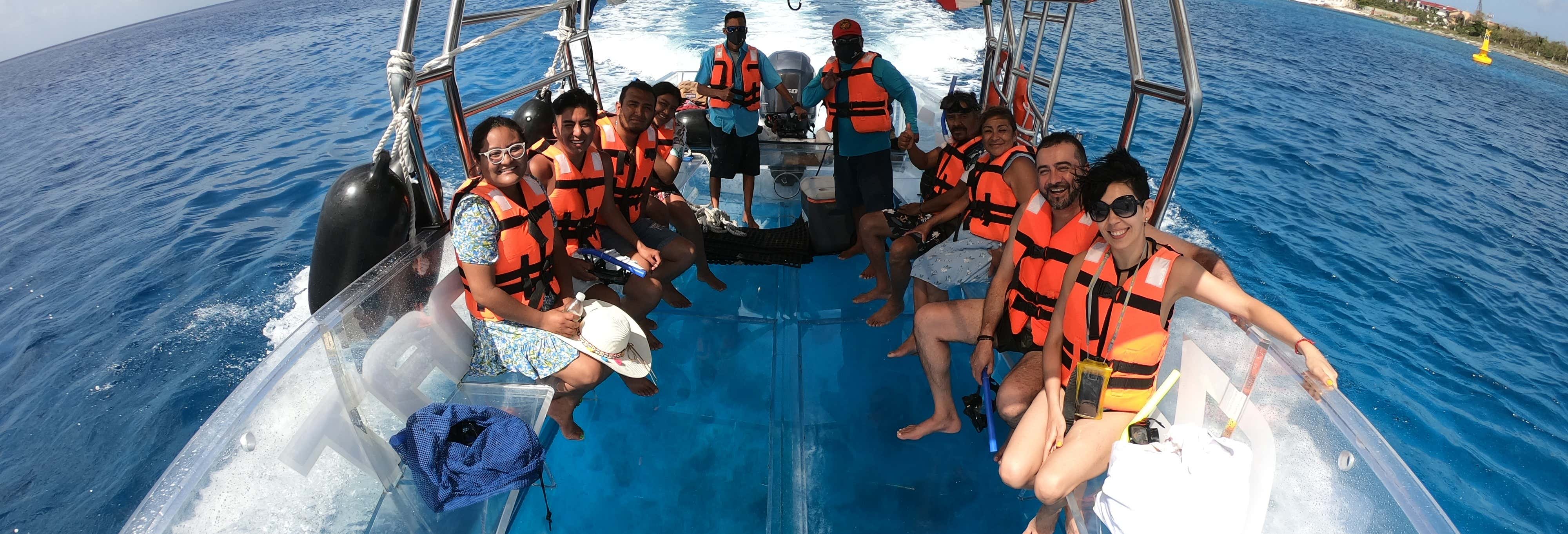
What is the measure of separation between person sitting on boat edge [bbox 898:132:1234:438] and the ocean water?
0.28 metres


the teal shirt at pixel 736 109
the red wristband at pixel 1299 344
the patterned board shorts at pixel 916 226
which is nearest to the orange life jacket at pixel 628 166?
the teal shirt at pixel 736 109

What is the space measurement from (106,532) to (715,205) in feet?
9.68

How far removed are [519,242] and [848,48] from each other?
1.94 metres

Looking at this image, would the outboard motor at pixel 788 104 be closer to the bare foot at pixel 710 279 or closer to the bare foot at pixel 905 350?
the bare foot at pixel 710 279

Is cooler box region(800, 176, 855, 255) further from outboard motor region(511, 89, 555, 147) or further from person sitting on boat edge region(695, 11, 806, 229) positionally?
outboard motor region(511, 89, 555, 147)

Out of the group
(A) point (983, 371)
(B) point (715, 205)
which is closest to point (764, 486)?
(A) point (983, 371)

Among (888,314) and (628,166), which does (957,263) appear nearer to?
(888,314)

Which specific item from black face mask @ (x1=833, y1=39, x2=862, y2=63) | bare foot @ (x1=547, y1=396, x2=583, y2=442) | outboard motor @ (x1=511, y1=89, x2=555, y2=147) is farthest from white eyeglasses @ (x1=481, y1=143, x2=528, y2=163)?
black face mask @ (x1=833, y1=39, x2=862, y2=63)

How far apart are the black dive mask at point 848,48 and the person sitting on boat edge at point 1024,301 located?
1.40 meters

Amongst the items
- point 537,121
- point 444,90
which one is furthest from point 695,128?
point 444,90

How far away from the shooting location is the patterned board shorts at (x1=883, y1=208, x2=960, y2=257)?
2.93m

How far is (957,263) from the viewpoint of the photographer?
2.64m

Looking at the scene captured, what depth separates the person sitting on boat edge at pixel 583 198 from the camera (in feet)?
8.24

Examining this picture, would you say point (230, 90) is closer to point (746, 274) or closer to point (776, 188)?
point (776, 188)
